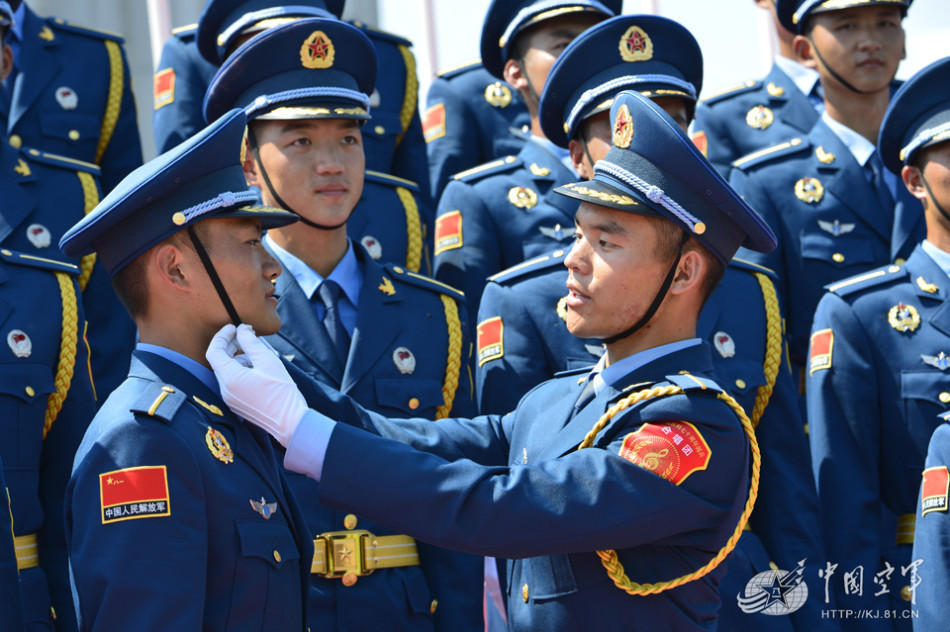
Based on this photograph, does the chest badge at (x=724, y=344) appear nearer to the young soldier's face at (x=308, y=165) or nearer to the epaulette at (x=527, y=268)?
the epaulette at (x=527, y=268)

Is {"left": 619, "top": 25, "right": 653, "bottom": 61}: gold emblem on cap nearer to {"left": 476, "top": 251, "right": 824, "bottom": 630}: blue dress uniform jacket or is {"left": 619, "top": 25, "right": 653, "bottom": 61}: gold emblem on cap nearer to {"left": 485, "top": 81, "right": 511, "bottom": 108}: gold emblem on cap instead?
{"left": 476, "top": 251, "right": 824, "bottom": 630}: blue dress uniform jacket

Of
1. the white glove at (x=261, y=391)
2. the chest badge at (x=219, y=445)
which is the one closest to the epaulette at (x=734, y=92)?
the white glove at (x=261, y=391)

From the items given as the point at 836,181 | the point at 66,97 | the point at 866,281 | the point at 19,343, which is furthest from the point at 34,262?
the point at 836,181

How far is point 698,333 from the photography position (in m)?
5.50

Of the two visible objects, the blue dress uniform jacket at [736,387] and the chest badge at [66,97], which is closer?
the blue dress uniform jacket at [736,387]

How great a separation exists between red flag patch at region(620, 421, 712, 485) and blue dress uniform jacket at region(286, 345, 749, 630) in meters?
0.02

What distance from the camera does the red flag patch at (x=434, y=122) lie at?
7340mm

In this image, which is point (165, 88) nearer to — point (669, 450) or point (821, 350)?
point (821, 350)

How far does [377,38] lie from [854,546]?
3469mm

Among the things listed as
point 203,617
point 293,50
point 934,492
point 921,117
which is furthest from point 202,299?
point 921,117

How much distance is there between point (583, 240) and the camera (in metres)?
3.87

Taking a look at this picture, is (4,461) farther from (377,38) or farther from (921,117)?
(921,117)

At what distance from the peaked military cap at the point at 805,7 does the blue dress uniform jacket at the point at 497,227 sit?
5.26 ft

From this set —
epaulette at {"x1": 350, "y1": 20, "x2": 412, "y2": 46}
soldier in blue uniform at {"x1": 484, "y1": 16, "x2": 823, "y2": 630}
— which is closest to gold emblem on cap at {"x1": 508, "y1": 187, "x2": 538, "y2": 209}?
soldier in blue uniform at {"x1": 484, "y1": 16, "x2": 823, "y2": 630}
